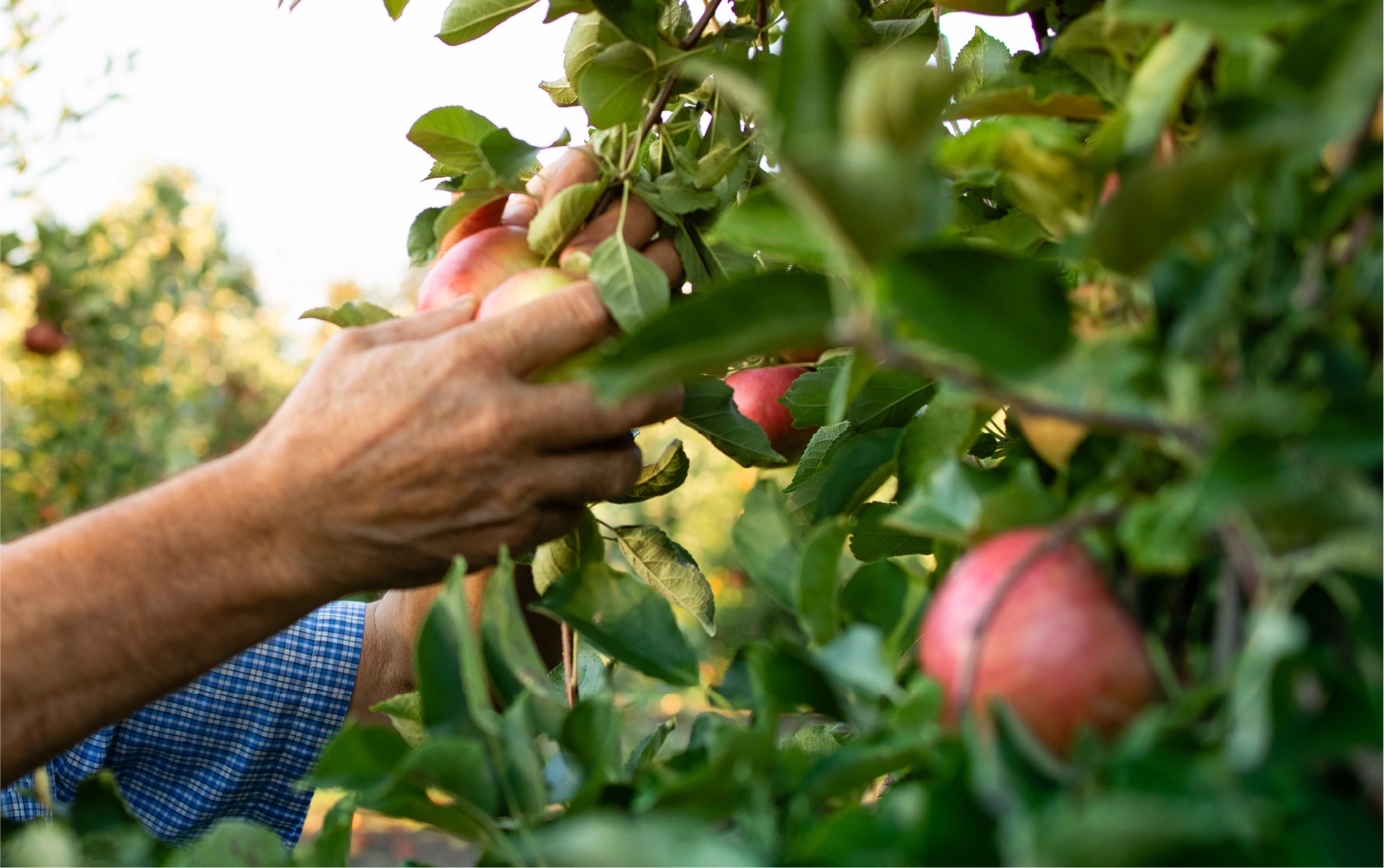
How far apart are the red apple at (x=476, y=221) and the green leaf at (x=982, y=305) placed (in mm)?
452

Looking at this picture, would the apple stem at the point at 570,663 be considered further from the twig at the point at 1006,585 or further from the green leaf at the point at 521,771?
the twig at the point at 1006,585

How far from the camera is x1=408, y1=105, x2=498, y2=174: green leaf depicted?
651 millimetres

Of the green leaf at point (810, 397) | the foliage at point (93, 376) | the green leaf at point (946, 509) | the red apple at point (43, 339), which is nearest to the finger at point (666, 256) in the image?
the green leaf at point (810, 397)

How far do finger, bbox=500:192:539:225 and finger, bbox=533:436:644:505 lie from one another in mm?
196

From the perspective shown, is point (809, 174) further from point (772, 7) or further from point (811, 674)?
point (772, 7)

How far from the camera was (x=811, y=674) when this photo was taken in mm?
397

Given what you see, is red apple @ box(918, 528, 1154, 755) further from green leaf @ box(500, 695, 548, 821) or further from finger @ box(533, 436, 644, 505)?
finger @ box(533, 436, 644, 505)

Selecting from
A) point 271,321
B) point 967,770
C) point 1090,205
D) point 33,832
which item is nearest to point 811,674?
point 967,770

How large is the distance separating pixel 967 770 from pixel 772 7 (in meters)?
0.57

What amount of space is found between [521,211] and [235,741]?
2.41ft

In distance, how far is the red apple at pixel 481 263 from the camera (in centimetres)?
67

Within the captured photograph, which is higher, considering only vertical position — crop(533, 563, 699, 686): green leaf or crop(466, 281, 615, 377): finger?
crop(466, 281, 615, 377): finger

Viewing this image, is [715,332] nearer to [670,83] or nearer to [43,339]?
[670,83]

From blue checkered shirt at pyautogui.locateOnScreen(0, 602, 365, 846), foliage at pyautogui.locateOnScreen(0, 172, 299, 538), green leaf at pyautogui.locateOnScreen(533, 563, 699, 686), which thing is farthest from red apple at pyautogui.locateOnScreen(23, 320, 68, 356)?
green leaf at pyautogui.locateOnScreen(533, 563, 699, 686)
